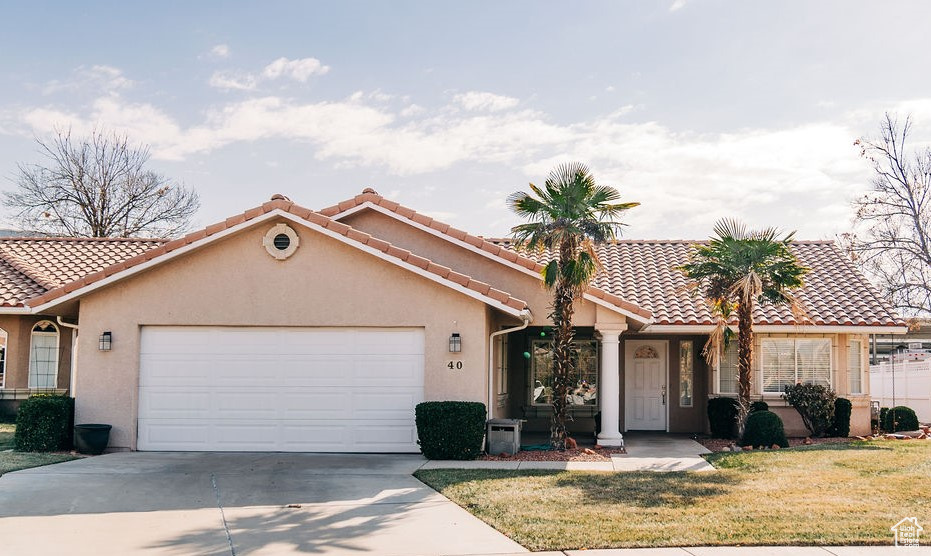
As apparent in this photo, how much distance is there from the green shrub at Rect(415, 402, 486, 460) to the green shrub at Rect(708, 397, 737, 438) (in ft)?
23.7

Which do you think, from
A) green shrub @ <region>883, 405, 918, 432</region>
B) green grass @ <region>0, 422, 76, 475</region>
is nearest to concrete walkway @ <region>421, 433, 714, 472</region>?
green grass @ <region>0, 422, 76, 475</region>

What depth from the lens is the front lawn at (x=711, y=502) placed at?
8867 mm

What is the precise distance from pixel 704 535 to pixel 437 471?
17.1 ft

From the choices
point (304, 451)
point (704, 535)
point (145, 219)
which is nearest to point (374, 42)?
point (304, 451)

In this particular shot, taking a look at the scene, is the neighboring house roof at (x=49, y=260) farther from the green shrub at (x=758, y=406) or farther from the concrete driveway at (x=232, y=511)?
the green shrub at (x=758, y=406)

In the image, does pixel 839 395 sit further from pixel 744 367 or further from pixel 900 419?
pixel 744 367

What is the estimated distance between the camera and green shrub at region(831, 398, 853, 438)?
1928cm

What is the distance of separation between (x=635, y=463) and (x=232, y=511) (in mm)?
7232

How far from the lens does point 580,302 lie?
17391 mm

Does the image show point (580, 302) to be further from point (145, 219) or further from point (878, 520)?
point (145, 219)

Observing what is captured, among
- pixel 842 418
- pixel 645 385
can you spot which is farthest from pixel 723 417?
pixel 842 418

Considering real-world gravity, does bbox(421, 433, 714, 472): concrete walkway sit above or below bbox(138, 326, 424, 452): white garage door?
below

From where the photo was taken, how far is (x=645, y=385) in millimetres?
21469

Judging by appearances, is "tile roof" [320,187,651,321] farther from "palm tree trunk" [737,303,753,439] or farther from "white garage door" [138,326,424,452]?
"white garage door" [138,326,424,452]
